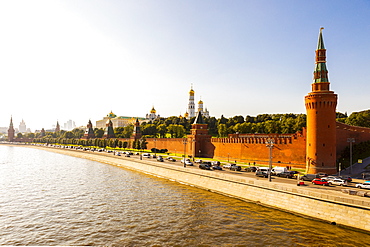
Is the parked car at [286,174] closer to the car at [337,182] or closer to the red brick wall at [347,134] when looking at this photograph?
the car at [337,182]

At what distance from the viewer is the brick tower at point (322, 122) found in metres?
38.2

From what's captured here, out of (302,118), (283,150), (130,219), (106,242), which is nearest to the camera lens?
(106,242)

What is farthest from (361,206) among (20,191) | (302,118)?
(302,118)

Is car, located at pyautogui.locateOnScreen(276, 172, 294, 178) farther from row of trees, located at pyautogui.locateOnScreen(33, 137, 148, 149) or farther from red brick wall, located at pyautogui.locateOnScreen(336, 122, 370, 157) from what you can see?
row of trees, located at pyautogui.locateOnScreen(33, 137, 148, 149)

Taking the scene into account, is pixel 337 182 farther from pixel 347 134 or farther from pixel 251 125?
pixel 251 125

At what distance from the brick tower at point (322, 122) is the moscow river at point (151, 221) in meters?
16.1

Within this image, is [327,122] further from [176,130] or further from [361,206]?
[176,130]

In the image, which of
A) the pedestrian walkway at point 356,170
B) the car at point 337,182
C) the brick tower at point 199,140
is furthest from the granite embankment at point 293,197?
the brick tower at point 199,140

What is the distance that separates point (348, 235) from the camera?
64.3 feet

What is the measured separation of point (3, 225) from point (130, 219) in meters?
9.92

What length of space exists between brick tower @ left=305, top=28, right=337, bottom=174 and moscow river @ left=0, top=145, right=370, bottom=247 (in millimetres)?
16125

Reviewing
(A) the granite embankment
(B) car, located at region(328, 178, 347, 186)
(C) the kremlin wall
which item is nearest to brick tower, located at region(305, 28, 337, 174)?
(C) the kremlin wall

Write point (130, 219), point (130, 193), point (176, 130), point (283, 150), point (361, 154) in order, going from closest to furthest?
1. point (130, 219)
2. point (130, 193)
3. point (361, 154)
4. point (283, 150)
5. point (176, 130)

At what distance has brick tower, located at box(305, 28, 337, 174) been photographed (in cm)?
3815
